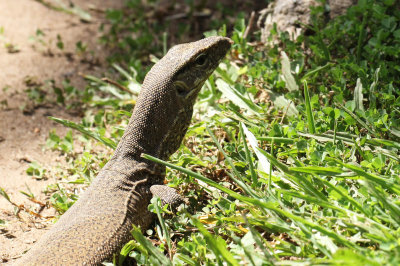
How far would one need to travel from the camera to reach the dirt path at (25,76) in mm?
3811

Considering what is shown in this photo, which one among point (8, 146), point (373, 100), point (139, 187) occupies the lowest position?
point (8, 146)

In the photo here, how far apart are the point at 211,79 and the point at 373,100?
5.73 feet

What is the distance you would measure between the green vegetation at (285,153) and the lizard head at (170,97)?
12.6 inches

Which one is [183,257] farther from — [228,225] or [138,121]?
[138,121]

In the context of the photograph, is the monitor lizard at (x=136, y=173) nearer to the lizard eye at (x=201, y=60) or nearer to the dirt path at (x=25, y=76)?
the lizard eye at (x=201, y=60)

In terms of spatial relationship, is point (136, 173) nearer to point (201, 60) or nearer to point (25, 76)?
point (201, 60)

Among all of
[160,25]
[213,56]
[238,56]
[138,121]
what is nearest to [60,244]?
[138,121]

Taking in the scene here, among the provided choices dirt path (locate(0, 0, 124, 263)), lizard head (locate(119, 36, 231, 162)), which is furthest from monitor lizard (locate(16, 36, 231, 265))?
dirt path (locate(0, 0, 124, 263))

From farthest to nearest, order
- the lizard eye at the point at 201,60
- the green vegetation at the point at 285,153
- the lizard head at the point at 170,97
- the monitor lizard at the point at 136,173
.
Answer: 1. the lizard eye at the point at 201,60
2. the lizard head at the point at 170,97
3. the monitor lizard at the point at 136,173
4. the green vegetation at the point at 285,153

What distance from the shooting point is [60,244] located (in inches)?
118

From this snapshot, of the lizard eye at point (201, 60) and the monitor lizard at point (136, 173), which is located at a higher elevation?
the lizard eye at point (201, 60)

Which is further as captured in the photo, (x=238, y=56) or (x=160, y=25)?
(x=160, y=25)

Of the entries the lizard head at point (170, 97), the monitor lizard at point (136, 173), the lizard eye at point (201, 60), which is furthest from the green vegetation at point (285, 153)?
the lizard eye at point (201, 60)

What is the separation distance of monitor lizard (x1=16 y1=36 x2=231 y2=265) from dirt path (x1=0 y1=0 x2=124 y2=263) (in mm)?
640
